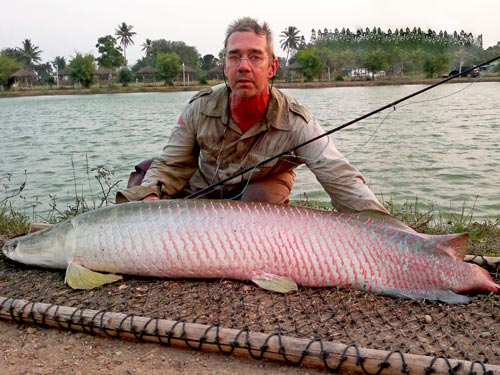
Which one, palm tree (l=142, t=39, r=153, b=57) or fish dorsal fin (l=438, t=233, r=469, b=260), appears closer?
fish dorsal fin (l=438, t=233, r=469, b=260)

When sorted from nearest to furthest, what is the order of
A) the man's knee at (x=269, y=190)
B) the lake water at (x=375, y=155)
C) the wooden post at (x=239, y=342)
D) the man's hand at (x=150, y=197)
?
the wooden post at (x=239, y=342), the man's hand at (x=150, y=197), the man's knee at (x=269, y=190), the lake water at (x=375, y=155)

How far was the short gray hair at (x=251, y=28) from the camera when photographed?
3914mm

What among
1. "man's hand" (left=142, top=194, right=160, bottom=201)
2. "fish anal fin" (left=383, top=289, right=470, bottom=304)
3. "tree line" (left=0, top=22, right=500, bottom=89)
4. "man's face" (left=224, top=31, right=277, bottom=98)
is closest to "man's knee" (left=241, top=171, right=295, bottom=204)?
"man's hand" (left=142, top=194, right=160, bottom=201)

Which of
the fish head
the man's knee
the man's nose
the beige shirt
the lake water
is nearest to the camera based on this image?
the fish head

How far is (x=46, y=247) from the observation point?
3.71 metres

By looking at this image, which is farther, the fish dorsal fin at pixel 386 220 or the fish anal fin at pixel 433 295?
the fish dorsal fin at pixel 386 220

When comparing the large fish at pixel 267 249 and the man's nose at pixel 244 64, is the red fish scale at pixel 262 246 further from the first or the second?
the man's nose at pixel 244 64

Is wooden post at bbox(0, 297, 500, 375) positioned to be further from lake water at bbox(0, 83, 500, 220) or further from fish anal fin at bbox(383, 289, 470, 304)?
lake water at bbox(0, 83, 500, 220)

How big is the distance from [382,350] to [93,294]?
182cm

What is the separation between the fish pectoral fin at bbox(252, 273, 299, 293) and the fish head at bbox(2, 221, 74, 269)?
131cm

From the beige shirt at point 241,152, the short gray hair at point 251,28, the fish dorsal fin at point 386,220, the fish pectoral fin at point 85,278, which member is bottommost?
the fish pectoral fin at point 85,278

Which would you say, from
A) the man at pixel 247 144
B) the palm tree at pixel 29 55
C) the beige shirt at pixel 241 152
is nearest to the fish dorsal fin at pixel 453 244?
the man at pixel 247 144

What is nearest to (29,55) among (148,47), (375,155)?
(148,47)

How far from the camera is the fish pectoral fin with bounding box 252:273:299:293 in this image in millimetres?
3270
